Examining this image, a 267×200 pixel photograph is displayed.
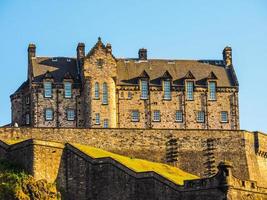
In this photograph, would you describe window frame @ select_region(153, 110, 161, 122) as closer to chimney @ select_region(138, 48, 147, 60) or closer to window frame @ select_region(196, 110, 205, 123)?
window frame @ select_region(196, 110, 205, 123)

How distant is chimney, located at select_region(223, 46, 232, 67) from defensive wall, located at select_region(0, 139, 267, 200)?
2441cm

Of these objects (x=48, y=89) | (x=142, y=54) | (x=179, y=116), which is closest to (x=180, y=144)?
(x=179, y=116)

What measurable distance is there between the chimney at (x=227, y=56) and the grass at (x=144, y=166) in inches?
657

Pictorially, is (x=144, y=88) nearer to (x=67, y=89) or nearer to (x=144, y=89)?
(x=144, y=89)

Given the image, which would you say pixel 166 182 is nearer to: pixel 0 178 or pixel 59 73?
pixel 0 178

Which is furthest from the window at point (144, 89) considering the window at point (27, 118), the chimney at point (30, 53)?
the window at point (27, 118)

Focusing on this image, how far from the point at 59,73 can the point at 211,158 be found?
16.1 metres

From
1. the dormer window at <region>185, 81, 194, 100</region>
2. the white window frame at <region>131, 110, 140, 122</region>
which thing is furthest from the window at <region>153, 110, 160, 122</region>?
the dormer window at <region>185, 81, 194, 100</region>

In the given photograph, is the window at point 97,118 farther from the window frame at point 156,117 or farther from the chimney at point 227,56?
the chimney at point 227,56

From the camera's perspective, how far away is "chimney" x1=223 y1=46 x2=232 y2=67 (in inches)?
4232

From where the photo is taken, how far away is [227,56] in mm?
107750

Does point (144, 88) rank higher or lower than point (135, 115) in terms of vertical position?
higher

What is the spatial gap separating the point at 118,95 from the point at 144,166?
13664 millimetres

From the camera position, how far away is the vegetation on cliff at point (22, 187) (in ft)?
269
